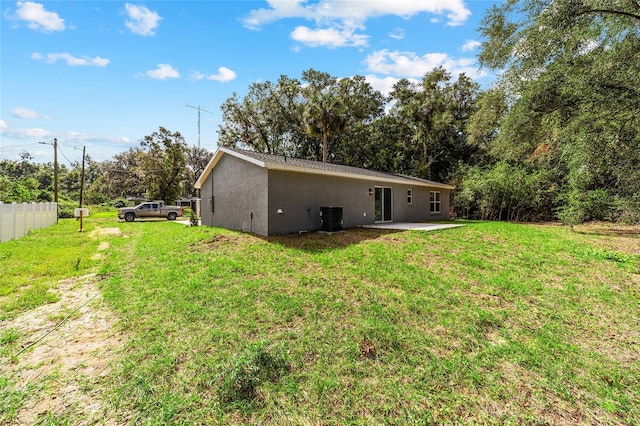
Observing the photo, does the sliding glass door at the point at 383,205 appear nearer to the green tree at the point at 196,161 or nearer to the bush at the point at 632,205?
the bush at the point at 632,205

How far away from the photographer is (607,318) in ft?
13.5

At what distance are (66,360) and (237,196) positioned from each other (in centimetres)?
823

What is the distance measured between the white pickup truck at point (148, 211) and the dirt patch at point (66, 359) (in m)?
17.9

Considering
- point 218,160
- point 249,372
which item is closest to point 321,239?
point 249,372

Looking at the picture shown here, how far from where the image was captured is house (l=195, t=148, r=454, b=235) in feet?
30.2

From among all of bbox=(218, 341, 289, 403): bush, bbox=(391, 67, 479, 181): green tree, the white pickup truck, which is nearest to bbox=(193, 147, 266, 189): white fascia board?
bbox=(218, 341, 289, 403): bush

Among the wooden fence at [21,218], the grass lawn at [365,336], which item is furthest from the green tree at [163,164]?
the grass lawn at [365,336]

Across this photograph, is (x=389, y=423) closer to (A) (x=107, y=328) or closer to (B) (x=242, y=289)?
(B) (x=242, y=289)

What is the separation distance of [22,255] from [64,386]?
25.1 ft

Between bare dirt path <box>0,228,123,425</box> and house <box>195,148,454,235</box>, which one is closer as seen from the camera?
bare dirt path <box>0,228,123,425</box>

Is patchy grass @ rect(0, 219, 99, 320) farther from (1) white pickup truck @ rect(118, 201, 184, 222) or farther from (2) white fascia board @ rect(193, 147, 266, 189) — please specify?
(1) white pickup truck @ rect(118, 201, 184, 222)

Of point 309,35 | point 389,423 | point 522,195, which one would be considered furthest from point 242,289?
point 522,195

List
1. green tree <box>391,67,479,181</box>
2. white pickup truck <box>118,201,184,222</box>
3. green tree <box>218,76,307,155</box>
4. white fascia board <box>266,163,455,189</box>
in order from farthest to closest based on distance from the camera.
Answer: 1. green tree <box>218,76,307,155</box>
2. green tree <box>391,67,479,181</box>
3. white pickup truck <box>118,201,184,222</box>
4. white fascia board <box>266,163,455,189</box>

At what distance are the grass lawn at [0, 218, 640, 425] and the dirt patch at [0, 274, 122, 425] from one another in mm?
151
